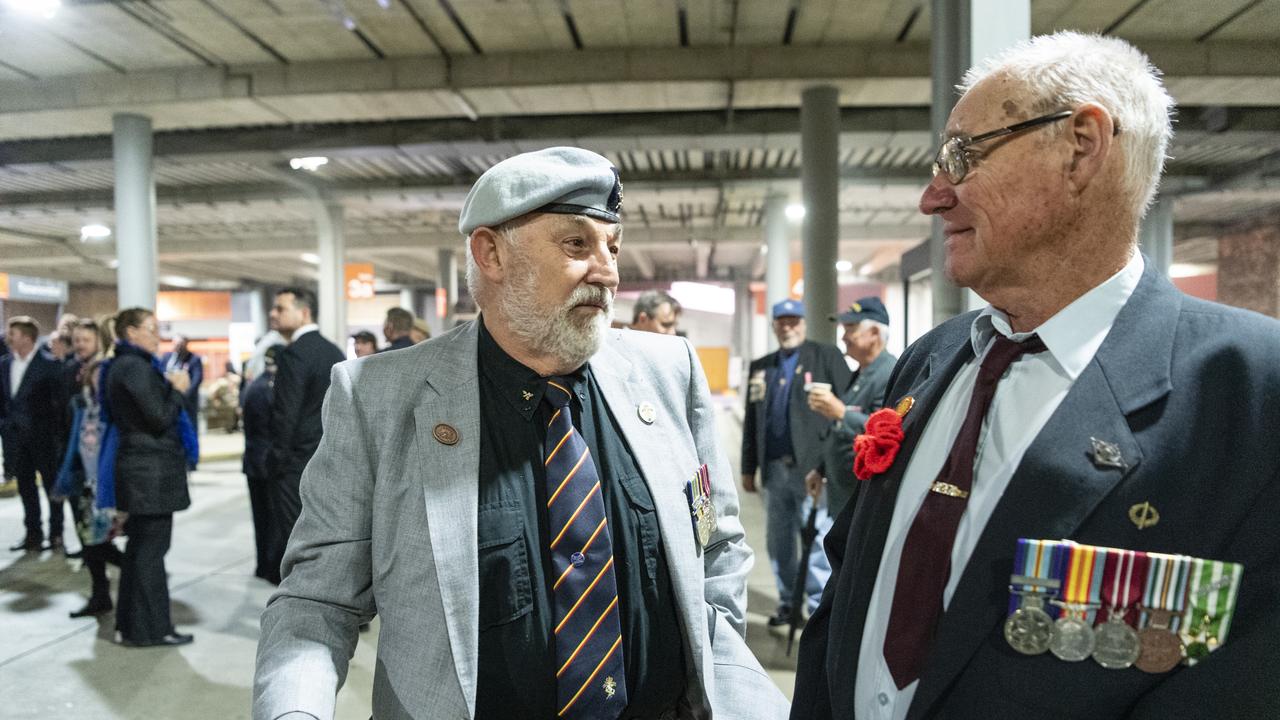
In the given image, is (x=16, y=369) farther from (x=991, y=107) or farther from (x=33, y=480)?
(x=991, y=107)

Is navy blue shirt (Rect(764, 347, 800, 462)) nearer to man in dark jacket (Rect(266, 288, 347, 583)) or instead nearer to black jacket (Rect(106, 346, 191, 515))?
man in dark jacket (Rect(266, 288, 347, 583))

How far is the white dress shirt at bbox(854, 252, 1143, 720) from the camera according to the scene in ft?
A: 3.26

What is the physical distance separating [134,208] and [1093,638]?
944cm

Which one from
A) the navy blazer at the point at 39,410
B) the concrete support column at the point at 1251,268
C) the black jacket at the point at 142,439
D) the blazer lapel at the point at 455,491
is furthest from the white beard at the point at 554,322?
the concrete support column at the point at 1251,268

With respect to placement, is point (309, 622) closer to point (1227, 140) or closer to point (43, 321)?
point (1227, 140)

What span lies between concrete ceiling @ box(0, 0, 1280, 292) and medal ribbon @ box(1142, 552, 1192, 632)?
536 cm

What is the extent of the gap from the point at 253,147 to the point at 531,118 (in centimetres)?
329

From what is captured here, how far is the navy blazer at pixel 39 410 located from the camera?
6109mm

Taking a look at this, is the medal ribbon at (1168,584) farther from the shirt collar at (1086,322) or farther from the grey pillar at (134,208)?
the grey pillar at (134,208)

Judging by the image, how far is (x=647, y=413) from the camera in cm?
146

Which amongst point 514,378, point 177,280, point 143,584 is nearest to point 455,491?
point 514,378

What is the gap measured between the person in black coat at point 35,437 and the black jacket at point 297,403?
3.24 m

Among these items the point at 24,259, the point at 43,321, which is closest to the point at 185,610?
the point at 24,259

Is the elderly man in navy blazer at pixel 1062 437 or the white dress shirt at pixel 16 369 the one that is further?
the white dress shirt at pixel 16 369
